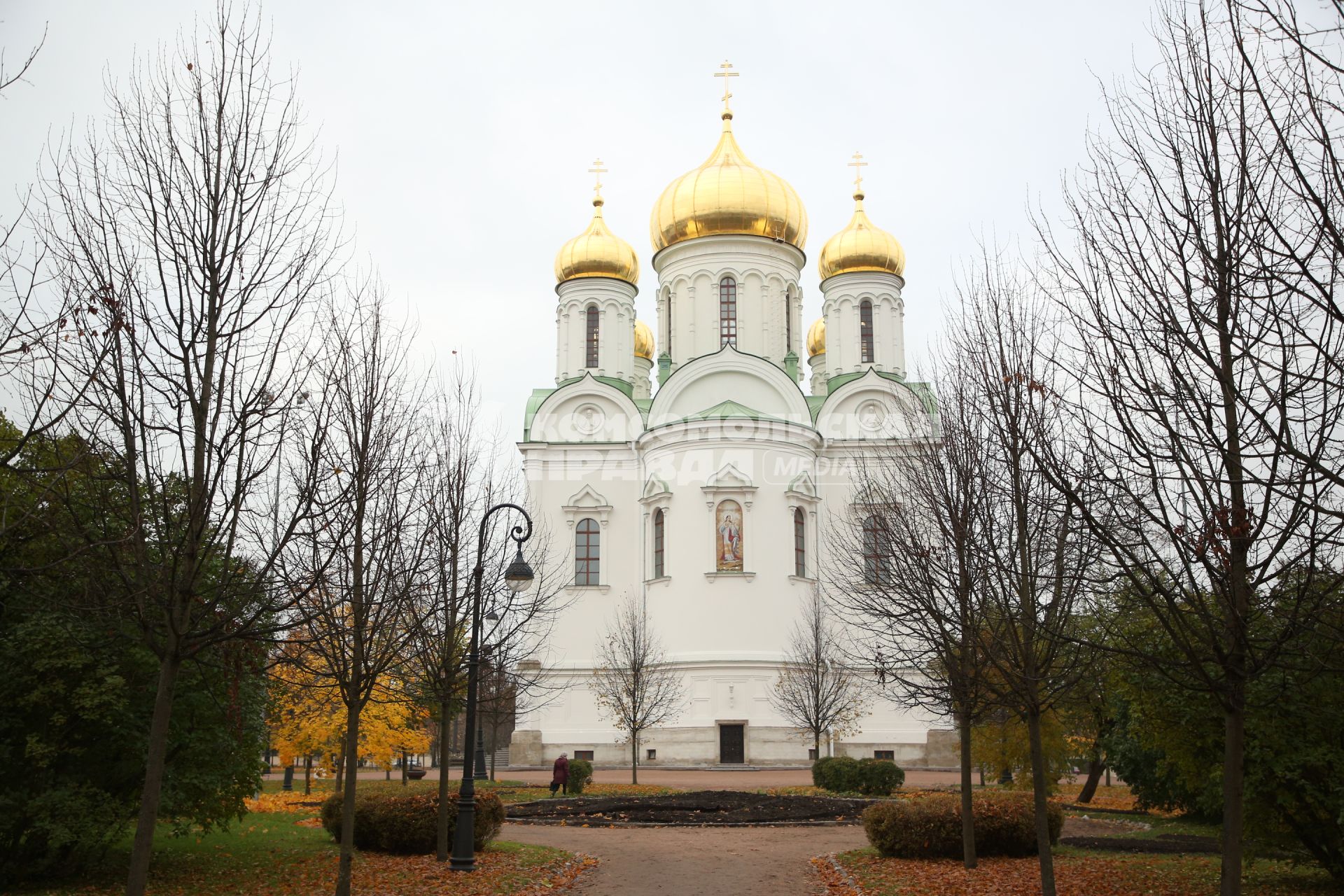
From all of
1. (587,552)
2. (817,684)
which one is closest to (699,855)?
(817,684)

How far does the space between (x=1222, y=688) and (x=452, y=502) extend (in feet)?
29.9

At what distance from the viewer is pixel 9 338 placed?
6102 mm

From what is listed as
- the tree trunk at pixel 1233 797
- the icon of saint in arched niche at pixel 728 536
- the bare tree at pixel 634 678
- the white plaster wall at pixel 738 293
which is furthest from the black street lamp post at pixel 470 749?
the white plaster wall at pixel 738 293

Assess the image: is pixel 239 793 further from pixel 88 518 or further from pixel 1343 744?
pixel 1343 744

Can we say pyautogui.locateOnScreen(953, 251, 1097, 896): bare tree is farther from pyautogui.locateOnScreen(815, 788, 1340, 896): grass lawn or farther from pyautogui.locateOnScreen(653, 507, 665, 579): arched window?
pyautogui.locateOnScreen(653, 507, 665, 579): arched window

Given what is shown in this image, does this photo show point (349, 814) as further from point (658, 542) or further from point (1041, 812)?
point (658, 542)

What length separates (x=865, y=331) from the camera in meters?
40.6

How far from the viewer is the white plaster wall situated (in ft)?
130

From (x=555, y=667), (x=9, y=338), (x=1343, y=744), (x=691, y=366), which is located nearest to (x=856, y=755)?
(x=555, y=667)

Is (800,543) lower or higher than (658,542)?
lower

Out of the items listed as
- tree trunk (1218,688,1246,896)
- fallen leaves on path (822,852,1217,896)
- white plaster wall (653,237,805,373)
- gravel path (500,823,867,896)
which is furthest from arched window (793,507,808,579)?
tree trunk (1218,688,1246,896)

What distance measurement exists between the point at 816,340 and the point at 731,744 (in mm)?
19634

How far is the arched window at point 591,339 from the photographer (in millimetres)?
40906

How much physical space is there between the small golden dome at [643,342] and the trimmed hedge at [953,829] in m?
34.1
